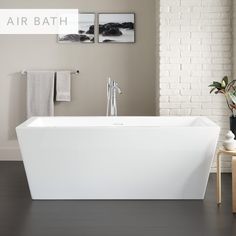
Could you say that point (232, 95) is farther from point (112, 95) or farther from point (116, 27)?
point (116, 27)

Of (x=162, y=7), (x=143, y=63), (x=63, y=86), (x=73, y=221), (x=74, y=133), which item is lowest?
(x=73, y=221)

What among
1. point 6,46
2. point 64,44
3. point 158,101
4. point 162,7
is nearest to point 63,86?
point 64,44

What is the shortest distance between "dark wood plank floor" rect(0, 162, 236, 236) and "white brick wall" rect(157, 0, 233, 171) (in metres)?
1.10

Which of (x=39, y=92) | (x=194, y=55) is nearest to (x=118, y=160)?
(x=194, y=55)

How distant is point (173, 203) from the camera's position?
3.35 metres

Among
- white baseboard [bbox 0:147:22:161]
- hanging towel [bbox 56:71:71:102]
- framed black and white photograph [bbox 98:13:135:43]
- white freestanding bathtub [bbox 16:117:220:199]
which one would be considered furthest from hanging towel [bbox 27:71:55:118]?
white freestanding bathtub [bbox 16:117:220:199]

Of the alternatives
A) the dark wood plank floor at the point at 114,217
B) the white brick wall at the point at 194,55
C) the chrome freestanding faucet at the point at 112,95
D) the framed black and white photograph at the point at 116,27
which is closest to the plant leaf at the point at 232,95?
the white brick wall at the point at 194,55

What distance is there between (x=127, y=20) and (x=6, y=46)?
66.9 inches

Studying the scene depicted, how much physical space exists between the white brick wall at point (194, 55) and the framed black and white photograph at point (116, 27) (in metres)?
0.74

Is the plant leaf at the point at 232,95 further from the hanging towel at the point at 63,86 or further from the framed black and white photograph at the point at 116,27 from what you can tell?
the hanging towel at the point at 63,86

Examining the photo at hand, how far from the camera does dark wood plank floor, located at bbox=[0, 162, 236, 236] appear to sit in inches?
107

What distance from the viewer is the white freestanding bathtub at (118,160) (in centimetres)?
323

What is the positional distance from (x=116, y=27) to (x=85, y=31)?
1.39ft

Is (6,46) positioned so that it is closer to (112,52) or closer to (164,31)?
(112,52)
